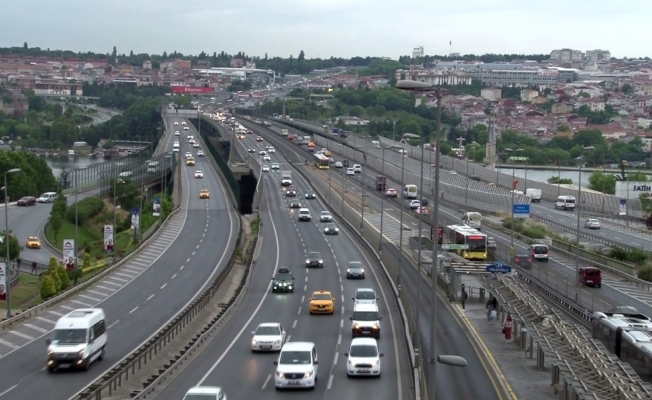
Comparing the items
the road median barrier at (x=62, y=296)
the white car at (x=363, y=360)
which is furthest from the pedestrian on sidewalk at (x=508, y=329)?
the road median barrier at (x=62, y=296)

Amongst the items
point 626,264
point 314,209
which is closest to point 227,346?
point 626,264

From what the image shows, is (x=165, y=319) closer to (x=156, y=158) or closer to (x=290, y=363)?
(x=290, y=363)

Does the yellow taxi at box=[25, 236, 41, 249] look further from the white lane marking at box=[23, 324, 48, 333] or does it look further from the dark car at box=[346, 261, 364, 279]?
the white lane marking at box=[23, 324, 48, 333]

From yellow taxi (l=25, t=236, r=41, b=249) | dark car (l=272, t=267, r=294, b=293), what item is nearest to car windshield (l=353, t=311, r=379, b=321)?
→ dark car (l=272, t=267, r=294, b=293)

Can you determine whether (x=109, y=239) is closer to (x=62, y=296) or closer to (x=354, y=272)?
(x=354, y=272)

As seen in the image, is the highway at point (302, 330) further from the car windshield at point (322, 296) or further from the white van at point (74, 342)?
the white van at point (74, 342)

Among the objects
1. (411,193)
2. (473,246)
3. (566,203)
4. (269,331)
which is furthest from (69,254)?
(566,203)
